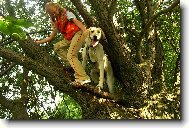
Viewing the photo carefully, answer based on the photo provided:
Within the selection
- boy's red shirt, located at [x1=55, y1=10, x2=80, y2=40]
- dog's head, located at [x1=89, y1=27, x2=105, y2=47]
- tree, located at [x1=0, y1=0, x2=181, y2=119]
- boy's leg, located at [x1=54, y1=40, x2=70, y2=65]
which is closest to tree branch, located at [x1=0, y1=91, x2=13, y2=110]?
tree, located at [x1=0, y1=0, x2=181, y2=119]

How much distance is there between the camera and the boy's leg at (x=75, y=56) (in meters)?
4.31

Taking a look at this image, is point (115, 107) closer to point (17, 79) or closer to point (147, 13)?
point (147, 13)

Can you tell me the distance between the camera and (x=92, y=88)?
166 inches

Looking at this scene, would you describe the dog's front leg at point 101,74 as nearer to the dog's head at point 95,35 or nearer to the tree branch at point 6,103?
the dog's head at point 95,35

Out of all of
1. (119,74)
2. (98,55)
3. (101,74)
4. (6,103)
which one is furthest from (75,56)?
(6,103)

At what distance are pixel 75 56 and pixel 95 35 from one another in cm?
40

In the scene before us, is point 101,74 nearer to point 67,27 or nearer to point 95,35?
point 95,35

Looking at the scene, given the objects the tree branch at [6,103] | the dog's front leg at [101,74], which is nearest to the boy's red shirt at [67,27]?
the dog's front leg at [101,74]

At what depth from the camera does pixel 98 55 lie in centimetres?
451

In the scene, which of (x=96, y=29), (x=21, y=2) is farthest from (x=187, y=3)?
(x=21, y=2)

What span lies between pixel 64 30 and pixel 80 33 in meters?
0.24

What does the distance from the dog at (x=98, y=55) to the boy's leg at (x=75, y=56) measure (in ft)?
0.44

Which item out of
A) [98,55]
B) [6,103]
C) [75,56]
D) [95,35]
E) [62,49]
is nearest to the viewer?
[95,35]

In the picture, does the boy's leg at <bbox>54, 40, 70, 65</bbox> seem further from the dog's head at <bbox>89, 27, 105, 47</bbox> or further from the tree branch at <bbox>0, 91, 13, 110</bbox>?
the tree branch at <bbox>0, 91, 13, 110</bbox>
